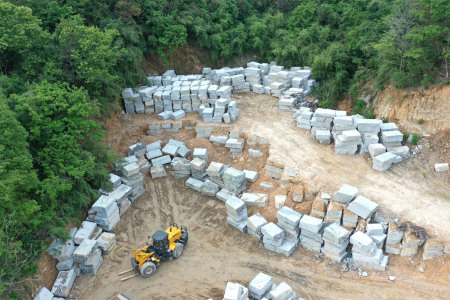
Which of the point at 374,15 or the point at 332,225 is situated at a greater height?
the point at 374,15

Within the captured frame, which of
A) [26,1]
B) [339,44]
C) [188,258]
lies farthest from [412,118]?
[26,1]

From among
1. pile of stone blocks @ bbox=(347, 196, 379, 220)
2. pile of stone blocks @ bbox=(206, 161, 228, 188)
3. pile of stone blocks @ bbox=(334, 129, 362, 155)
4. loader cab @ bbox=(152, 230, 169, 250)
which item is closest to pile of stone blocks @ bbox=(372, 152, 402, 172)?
pile of stone blocks @ bbox=(334, 129, 362, 155)

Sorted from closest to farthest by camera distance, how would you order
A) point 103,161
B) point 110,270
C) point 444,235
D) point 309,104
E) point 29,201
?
point 29,201 → point 444,235 → point 110,270 → point 103,161 → point 309,104

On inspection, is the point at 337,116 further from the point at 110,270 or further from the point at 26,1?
the point at 26,1

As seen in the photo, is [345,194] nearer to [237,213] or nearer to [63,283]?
[237,213]

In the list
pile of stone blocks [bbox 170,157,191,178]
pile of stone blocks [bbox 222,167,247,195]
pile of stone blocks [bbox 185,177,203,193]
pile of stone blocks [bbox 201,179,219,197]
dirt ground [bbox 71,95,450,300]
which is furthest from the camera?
pile of stone blocks [bbox 170,157,191,178]

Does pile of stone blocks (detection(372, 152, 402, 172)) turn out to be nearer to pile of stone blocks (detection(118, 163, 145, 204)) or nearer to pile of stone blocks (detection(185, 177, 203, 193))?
pile of stone blocks (detection(185, 177, 203, 193))
